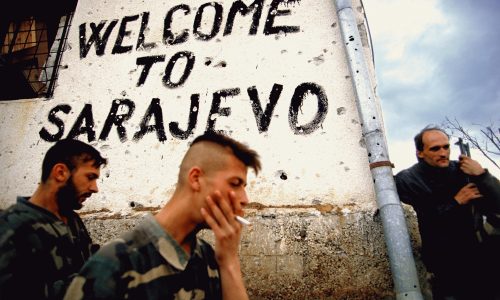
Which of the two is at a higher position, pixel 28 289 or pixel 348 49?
pixel 348 49

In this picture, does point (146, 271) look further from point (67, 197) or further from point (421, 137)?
point (421, 137)

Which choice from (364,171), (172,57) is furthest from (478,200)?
(172,57)

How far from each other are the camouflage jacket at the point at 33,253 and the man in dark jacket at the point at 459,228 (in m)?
2.39

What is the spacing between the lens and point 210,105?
374 cm

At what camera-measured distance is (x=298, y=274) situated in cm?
291

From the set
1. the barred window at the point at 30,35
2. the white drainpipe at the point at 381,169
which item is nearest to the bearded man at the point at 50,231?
the white drainpipe at the point at 381,169

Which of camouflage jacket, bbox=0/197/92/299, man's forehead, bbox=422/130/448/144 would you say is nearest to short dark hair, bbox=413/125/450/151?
man's forehead, bbox=422/130/448/144

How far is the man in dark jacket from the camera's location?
7.93ft

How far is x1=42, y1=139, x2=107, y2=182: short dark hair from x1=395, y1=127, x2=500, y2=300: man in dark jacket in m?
2.48

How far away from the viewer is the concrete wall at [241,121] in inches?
117

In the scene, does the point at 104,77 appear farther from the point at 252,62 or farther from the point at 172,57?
the point at 252,62

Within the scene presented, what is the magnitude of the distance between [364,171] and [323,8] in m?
1.85

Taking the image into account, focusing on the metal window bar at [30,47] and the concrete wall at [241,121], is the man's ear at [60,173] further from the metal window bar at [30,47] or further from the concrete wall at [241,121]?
the metal window bar at [30,47]

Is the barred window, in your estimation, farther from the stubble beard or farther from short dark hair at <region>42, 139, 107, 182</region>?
the stubble beard
